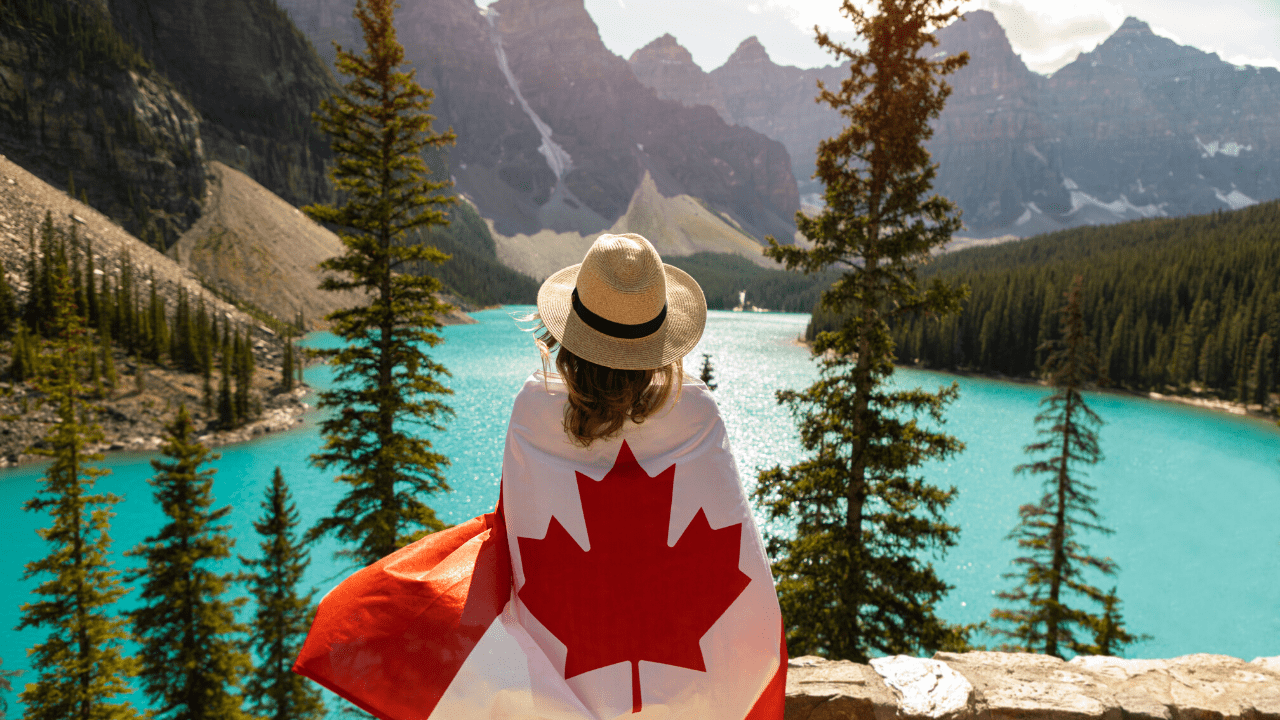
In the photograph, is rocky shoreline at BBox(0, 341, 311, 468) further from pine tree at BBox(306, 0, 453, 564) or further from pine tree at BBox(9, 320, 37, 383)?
pine tree at BBox(306, 0, 453, 564)

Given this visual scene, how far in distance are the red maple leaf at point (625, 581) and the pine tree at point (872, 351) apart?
7790 millimetres

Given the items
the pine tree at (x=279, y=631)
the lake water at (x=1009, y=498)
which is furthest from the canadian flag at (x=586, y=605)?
the lake water at (x=1009, y=498)

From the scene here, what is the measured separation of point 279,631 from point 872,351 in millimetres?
14835

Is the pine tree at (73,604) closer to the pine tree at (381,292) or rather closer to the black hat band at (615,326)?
the pine tree at (381,292)

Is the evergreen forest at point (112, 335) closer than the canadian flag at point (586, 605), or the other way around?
the canadian flag at point (586, 605)

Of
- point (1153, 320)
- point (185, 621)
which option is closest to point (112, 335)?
point (185, 621)

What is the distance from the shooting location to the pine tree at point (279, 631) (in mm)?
13789

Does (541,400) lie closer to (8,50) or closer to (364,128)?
(364,128)

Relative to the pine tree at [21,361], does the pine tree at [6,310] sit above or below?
above

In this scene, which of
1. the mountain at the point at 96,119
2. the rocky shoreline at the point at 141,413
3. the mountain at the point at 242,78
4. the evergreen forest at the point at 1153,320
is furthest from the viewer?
the mountain at the point at 242,78

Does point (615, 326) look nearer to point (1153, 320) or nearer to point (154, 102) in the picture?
point (1153, 320)

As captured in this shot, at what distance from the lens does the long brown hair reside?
6.14ft

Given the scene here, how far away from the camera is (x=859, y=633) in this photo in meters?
9.54

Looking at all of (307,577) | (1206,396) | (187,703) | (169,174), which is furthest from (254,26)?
(1206,396)
